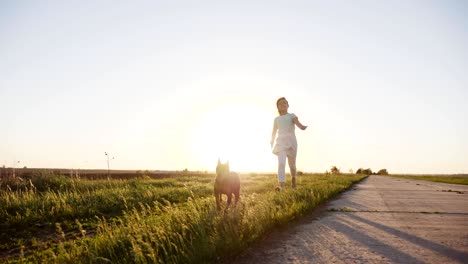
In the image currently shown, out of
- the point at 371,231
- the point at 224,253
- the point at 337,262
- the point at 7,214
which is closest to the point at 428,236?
the point at 371,231

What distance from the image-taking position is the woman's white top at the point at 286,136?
34.5 feet

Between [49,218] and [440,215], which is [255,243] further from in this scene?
[49,218]

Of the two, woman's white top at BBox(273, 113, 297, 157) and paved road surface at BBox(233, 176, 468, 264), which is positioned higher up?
woman's white top at BBox(273, 113, 297, 157)

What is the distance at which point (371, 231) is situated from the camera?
16.8ft

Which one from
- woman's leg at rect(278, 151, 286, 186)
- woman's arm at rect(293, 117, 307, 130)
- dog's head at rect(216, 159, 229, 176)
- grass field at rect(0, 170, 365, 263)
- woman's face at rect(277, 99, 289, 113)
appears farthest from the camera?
woman's face at rect(277, 99, 289, 113)

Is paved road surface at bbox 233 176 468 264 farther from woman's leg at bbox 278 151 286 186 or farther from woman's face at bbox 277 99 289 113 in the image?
→ woman's face at bbox 277 99 289 113

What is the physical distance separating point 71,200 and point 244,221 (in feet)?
20.0

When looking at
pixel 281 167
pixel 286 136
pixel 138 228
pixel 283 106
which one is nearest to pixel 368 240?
pixel 138 228

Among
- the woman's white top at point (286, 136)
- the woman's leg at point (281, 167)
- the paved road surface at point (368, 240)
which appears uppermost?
the woman's white top at point (286, 136)

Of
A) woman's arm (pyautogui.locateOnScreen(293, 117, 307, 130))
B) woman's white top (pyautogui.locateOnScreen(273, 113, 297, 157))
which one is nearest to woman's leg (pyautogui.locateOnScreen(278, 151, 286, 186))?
woman's white top (pyautogui.locateOnScreen(273, 113, 297, 157))

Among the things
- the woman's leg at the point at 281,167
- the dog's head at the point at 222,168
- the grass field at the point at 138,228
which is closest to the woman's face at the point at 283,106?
the woman's leg at the point at 281,167

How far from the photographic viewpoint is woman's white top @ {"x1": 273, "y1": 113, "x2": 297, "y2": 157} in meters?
10.5

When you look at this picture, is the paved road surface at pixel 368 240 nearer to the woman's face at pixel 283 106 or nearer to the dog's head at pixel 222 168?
the dog's head at pixel 222 168

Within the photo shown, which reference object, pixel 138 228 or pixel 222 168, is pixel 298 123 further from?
pixel 138 228
